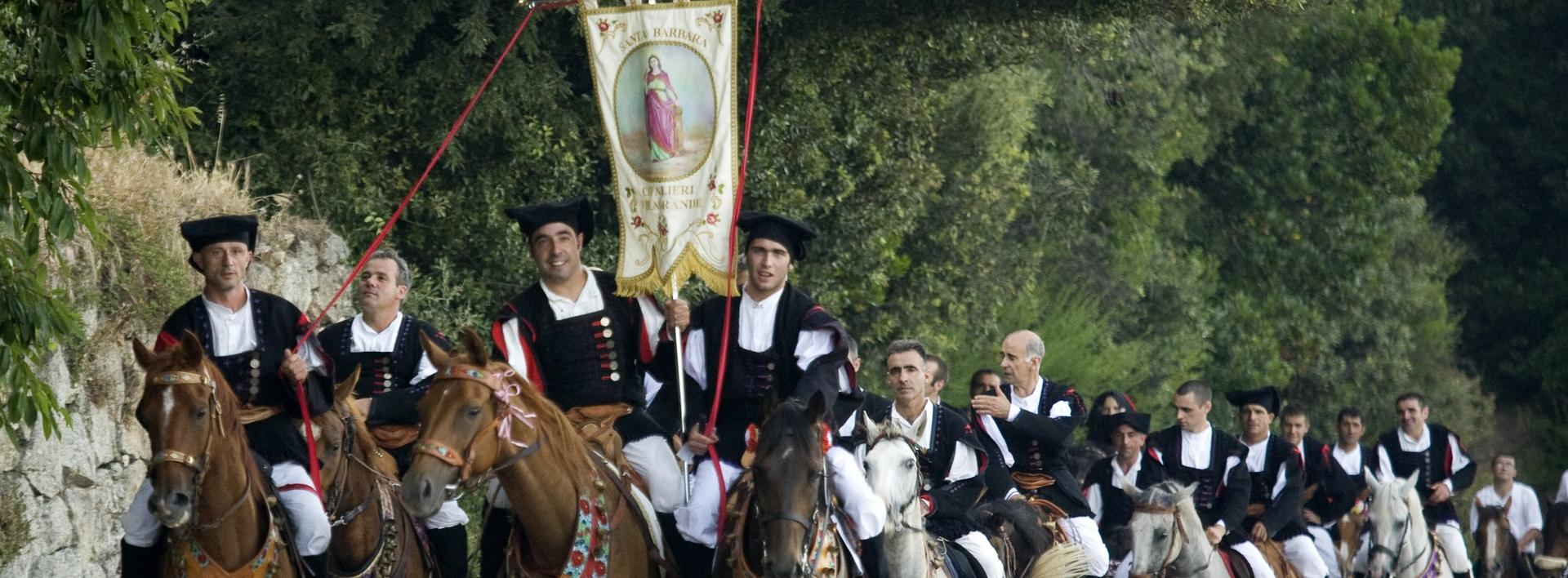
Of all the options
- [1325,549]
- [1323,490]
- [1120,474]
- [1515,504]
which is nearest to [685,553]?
[1120,474]

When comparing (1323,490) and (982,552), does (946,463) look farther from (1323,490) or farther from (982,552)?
(1323,490)

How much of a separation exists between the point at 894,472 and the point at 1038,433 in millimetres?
2629

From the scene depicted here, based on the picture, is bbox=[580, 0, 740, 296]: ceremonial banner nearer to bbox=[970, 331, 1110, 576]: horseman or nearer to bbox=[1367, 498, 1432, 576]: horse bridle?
bbox=[970, 331, 1110, 576]: horseman

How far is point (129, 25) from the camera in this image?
786 centimetres

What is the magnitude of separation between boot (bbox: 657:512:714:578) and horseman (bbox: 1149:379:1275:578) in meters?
5.01

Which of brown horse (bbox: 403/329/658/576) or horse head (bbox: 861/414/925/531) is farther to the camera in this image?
horse head (bbox: 861/414/925/531)

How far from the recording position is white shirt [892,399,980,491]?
10.6m

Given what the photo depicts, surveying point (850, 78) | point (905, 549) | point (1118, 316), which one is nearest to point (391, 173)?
point (850, 78)

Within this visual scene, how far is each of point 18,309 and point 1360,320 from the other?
2769 centimetres

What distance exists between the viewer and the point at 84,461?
11.3 meters

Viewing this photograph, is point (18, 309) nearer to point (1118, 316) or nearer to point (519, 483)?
point (519, 483)

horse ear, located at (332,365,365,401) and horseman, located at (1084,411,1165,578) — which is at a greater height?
horse ear, located at (332,365,365,401)

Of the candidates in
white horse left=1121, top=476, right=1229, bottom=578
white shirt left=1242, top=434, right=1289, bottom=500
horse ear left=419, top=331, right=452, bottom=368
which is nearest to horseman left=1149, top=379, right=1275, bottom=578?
white shirt left=1242, top=434, right=1289, bottom=500

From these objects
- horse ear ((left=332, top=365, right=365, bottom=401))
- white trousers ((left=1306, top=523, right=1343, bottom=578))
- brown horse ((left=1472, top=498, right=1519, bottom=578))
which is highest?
horse ear ((left=332, top=365, right=365, bottom=401))
